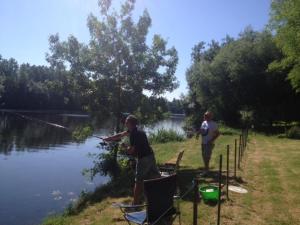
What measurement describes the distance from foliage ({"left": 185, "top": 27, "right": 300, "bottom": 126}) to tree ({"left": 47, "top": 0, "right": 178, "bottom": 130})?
22.4 metres

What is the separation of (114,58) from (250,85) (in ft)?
82.1

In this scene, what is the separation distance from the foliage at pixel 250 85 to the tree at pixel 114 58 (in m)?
22.4

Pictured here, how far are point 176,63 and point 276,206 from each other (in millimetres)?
7992

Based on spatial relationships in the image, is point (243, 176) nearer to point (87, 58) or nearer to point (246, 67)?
point (87, 58)

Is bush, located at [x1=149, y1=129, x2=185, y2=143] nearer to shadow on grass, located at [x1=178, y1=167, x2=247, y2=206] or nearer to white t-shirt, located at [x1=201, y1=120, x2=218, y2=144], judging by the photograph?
shadow on grass, located at [x1=178, y1=167, x2=247, y2=206]

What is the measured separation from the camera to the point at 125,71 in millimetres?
14266

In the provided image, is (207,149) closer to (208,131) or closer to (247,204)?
(208,131)

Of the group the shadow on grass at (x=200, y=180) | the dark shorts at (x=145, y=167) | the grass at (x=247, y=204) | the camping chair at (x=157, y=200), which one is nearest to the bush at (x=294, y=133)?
the grass at (x=247, y=204)

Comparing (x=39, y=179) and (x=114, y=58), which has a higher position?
(x=114, y=58)

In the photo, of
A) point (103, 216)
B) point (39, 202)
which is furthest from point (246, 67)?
point (103, 216)

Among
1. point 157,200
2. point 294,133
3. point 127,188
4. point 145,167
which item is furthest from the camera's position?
point 294,133

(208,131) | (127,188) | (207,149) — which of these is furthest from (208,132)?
(127,188)

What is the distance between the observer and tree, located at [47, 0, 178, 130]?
14.0m

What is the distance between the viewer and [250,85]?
36438mm
